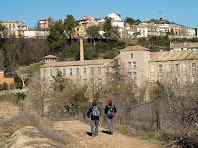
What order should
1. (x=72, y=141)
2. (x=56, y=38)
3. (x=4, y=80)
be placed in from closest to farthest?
(x=72, y=141) → (x=4, y=80) → (x=56, y=38)

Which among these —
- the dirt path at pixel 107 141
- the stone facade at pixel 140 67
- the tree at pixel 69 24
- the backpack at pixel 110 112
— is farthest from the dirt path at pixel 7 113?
the tree at pixel 69 24

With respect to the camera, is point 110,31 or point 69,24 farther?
point 110,31

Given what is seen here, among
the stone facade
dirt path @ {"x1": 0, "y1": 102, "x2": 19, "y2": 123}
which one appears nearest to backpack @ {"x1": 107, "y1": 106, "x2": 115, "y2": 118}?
dirt path @ {"x1": 0, "y1": 102, "x2": 19, "y2": 123}

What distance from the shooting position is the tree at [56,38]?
6844 cm

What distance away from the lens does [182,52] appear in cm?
4534

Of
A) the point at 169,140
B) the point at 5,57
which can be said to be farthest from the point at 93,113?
the point at 5,57

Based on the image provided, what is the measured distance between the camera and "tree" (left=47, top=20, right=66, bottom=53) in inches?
2694

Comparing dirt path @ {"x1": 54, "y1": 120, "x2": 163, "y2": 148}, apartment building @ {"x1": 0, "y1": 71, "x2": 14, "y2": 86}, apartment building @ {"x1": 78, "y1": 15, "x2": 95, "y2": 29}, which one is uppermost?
apartment building @ {"x1": 78, "y1": 15, "x2": 95, "y2": 29}

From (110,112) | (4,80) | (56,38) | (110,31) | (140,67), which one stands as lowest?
(110,112)

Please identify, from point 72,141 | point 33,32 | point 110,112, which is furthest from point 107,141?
point 33,32

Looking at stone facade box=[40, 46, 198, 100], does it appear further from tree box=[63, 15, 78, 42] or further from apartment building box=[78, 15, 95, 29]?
apartment building box=[78, 15, 95, 29]

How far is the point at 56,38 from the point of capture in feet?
227

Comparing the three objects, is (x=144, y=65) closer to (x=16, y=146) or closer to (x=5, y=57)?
(x=5, y=57)

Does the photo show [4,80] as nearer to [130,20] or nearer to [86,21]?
[86,21]
